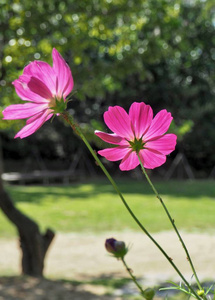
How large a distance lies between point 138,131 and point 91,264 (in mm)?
7037

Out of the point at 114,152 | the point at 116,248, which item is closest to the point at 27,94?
the point at 114,152

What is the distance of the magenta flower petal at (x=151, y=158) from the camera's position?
0.60 m

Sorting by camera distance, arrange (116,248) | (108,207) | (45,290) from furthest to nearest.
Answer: (108,207)
(45,290)
(116,248)

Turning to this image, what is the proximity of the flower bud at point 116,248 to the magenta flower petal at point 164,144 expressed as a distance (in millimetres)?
177

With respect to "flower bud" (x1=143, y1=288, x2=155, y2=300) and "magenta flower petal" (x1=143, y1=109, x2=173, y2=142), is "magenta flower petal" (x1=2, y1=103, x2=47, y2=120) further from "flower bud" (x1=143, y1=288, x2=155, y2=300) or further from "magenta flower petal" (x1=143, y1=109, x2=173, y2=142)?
"flower bud" (x1=143, y1=288, x2=155, y2=300)

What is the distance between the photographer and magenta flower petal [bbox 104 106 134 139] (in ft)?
1.82

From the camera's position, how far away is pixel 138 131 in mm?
570

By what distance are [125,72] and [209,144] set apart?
16.7 metres

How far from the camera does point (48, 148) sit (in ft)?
79.4

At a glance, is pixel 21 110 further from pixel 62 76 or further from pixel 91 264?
pixel 91 264

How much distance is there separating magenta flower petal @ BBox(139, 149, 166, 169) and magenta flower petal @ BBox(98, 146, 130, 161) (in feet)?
0.08

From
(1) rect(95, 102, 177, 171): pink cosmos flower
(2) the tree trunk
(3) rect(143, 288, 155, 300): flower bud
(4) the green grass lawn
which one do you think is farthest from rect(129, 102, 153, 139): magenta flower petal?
(4) the green grass lawn

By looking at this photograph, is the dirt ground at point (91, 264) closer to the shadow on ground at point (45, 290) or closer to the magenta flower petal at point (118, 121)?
the shadow on ground at point (45, 290)

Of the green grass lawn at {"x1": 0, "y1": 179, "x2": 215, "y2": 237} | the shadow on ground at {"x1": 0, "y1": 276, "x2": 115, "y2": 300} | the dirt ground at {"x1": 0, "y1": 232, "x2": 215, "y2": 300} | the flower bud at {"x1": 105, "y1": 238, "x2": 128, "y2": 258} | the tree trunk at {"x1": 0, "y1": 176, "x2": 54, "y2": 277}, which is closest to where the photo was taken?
the flower bud at {"x1": 105, "y1": 238, "x2": 128, "y2": 258}
